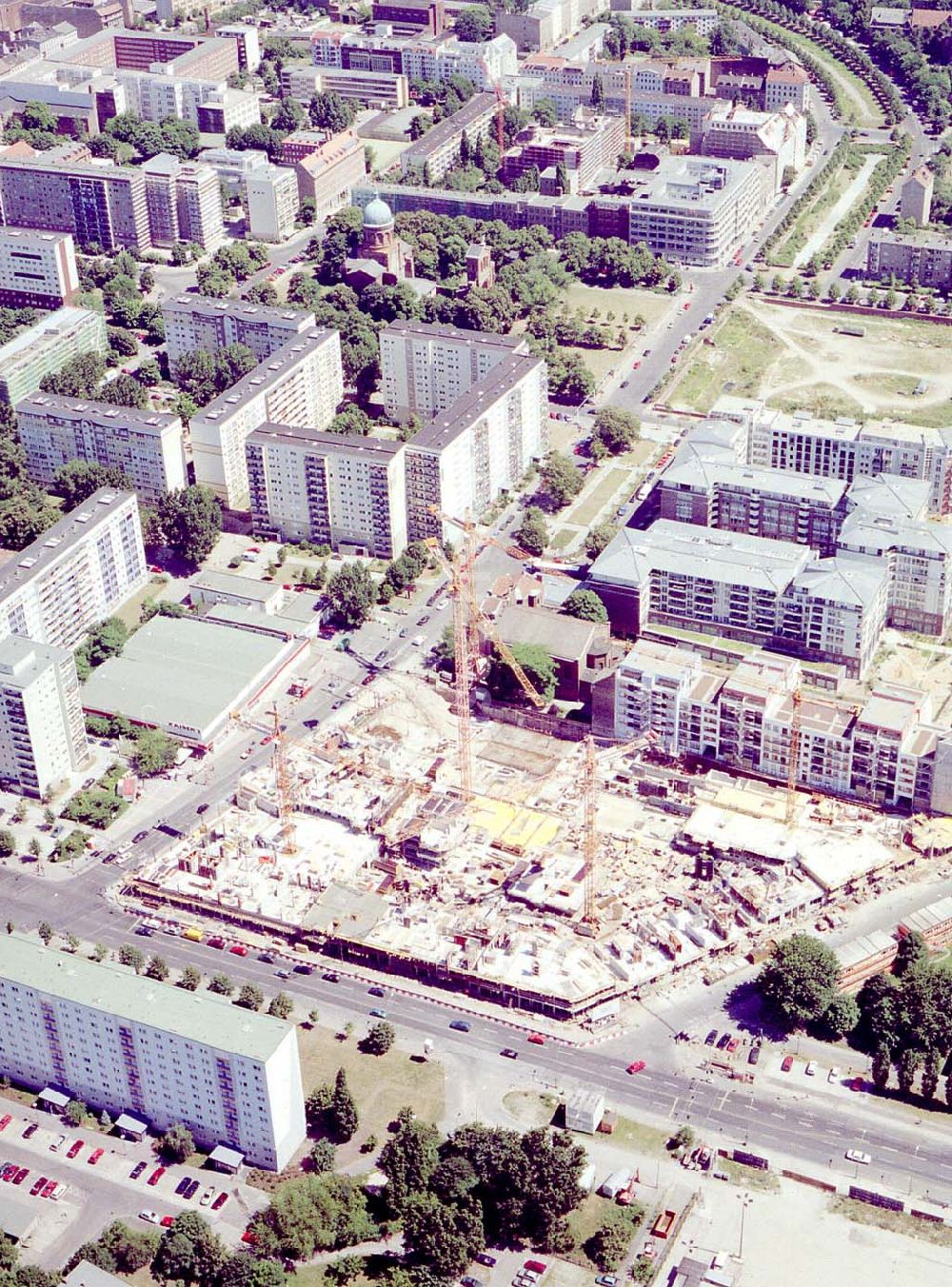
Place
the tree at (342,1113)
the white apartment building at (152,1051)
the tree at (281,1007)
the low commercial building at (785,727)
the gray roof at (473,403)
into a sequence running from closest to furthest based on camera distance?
the white apartment building at (152,1051) → the tree at (342,1113) → the tree at (281,1007) → the low commercial building at (785,727) → the gray roof at (473,403)

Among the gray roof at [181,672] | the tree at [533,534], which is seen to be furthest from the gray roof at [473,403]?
the gray roof at [181,672]

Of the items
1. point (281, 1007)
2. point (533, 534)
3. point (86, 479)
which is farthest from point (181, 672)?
point (281, 1007)

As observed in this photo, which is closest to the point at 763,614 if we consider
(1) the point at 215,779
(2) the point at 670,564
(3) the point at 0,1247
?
(2) the point at 670,564

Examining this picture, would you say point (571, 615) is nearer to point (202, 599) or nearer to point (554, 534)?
point (554, 534)

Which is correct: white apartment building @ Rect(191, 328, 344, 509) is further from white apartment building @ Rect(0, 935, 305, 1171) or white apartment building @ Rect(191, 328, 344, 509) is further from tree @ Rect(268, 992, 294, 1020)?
white apartment building @ Rect(0, 935, 305, 1171)

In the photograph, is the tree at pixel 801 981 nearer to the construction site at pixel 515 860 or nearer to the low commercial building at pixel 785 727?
the construction site at pixel 515 860

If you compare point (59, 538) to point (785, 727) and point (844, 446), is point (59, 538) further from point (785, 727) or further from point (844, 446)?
point (844, 446)
